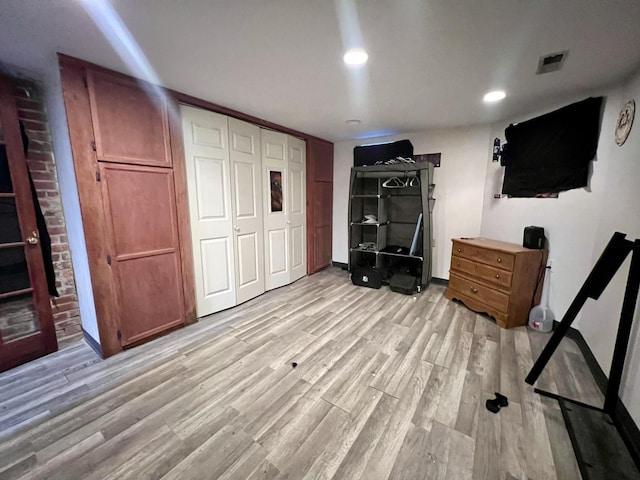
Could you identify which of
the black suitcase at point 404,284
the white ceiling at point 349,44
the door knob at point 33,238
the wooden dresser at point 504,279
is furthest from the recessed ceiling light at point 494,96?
the door knob at point 33,238

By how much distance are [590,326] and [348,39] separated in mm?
2876

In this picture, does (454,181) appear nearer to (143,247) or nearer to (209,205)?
(209,205)

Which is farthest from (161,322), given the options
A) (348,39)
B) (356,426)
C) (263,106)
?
(348,39)

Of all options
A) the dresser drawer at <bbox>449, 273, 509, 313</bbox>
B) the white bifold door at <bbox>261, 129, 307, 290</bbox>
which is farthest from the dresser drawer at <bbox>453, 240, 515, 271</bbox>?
the white bifold door at <bbox>261, 129, 307, 290</bbox>

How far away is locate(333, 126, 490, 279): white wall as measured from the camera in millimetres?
3295

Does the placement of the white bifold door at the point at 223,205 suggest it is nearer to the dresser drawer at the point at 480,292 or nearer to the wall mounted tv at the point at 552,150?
the dresser drawer at the point at 480,292

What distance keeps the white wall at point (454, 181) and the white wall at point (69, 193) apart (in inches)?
143

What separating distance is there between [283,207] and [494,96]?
2.62 metres

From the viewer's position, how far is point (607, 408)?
4.98ft

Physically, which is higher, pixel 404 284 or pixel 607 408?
pixel 404 284

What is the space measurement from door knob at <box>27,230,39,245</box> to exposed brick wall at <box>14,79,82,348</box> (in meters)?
0.14

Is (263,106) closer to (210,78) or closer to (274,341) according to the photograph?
(210,78)

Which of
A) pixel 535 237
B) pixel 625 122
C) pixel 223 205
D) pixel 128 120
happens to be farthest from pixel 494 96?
pixel 128 120

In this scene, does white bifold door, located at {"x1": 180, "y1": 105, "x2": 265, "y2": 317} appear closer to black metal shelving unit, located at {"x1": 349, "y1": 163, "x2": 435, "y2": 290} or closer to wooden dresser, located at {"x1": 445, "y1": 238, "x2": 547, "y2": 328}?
black metal shelving unit, located at {"x1": 349, "y1": 163, "x2": 435, "y2": 290}
